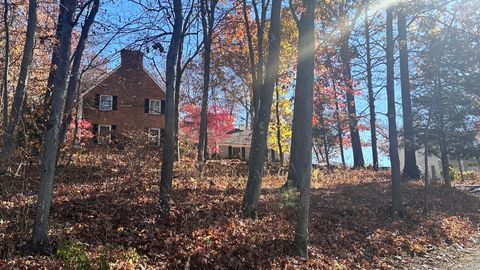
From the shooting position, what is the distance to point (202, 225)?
865 centimetres

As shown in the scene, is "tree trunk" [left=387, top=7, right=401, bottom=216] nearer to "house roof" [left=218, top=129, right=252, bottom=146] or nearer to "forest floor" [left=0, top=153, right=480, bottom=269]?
"forest floor" [left=0, top=153, right=480, bottom=269]

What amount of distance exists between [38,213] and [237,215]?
14.4ft

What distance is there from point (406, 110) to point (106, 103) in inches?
945

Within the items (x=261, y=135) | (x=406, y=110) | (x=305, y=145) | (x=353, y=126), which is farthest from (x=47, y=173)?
(x=353, y=126)

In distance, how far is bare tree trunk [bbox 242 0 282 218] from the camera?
9984 mm

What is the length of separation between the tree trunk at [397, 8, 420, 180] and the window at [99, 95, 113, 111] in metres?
23.1

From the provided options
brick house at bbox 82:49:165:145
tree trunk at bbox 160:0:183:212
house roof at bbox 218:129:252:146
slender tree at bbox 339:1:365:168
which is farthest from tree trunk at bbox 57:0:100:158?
house roof at bbox 218:129:252:146

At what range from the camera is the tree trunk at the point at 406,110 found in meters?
19.6

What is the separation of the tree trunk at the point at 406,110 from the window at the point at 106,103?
23.1 meters

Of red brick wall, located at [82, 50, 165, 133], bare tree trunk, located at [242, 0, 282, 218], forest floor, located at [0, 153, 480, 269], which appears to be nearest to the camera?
forest floor, located at [0, 153, 480, 269]

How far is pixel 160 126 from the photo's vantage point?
36281 mm

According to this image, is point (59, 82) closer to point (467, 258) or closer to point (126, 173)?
point (126, 173)

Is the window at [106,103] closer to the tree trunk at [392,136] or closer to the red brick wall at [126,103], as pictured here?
the red brick wall at [126,103]

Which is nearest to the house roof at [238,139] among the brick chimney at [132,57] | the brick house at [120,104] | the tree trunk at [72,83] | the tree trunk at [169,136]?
the brick house at [120,104]
